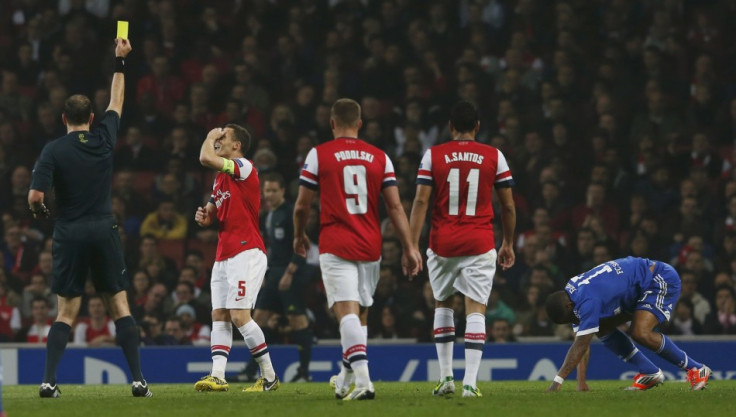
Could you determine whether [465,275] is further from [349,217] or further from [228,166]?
[228,166]

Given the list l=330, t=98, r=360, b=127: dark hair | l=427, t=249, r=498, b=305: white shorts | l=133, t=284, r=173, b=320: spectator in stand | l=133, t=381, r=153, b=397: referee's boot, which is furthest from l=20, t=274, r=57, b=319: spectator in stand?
l=330, t=98, r=360, b=127: dark hair

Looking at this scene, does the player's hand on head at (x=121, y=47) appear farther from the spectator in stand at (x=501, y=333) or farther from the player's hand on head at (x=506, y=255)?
the spectator in stand at (x=501, y=333)

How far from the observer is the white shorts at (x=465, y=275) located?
9609mm

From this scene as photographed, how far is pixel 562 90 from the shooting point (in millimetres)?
19781

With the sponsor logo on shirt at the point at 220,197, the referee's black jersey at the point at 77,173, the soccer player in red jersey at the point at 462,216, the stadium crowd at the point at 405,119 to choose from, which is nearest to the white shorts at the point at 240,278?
the sponsor logo on shirt at the point at 220,197

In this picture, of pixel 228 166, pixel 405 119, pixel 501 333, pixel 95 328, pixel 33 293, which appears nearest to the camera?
pixel 228 166

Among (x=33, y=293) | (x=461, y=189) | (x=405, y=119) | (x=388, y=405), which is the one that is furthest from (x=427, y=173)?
(x=405, y=119)

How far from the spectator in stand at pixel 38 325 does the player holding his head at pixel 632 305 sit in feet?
27.1

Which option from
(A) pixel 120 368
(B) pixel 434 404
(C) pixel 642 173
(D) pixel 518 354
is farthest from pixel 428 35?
(B) pixel 434 404

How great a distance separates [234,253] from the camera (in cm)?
1040

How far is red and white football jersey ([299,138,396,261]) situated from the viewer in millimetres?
8953

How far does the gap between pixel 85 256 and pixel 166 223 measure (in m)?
8.51

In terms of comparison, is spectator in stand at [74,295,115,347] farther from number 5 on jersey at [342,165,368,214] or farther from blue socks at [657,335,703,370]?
blue socks at [657,335,703,370]

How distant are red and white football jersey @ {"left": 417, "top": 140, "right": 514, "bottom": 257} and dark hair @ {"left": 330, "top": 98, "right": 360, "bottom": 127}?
2.68 ft
